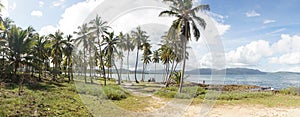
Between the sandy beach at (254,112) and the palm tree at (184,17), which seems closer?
the sandy beach at (254,112)

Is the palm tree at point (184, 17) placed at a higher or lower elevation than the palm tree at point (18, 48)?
higher

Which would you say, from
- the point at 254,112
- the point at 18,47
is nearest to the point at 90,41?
the point at 18,47

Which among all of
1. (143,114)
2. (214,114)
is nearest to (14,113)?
(143,114)

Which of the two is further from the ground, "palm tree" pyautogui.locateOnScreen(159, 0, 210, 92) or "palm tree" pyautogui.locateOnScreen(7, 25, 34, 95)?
"palm tree" pyautogui.locateOnScreen(159, 0, 210, 92)

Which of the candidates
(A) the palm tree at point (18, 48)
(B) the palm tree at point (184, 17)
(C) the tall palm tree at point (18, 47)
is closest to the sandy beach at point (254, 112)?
(B) the palm tree at point (184, 17)

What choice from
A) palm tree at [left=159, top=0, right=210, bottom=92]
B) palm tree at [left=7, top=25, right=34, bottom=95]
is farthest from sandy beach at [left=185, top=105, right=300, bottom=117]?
palm tree at [left=7, top=25, right=34, bottom=95]

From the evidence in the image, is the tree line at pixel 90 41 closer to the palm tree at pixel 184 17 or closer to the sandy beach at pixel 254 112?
the palm tree at pixel 184 17

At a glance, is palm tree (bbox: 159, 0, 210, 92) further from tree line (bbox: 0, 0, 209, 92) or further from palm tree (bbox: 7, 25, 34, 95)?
palm tree (bbox: 7, 25, 34, 95)

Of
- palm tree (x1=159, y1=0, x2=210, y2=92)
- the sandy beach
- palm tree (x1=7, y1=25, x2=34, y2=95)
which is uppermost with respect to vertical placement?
palm tree (x1=159, y1=0, x2=210, y2=92)

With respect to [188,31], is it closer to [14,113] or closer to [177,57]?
[177,57]

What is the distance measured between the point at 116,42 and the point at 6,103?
19.9 metres

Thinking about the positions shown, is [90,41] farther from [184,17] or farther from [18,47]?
[184,17]

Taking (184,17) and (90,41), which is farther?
(90,41)

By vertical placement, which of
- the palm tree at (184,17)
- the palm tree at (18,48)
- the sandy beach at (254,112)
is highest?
the palm tree at (184,17)
